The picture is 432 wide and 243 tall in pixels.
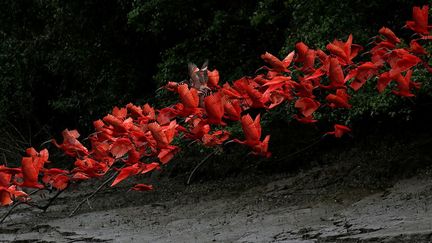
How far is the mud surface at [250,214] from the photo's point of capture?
3.39m

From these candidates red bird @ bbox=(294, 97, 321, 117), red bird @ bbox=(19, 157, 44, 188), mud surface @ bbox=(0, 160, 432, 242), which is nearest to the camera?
red bird @ bbox=(19, 157, 44, 188)

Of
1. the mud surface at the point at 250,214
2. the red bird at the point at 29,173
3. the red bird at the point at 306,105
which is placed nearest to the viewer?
the red bird at the point at 29,173

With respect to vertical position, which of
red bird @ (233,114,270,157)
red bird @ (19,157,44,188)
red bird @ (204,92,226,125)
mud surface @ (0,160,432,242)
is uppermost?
red bird @ (204,92,226,125)

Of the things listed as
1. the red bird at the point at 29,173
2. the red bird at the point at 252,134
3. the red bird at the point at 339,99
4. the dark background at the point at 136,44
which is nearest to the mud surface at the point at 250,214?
the dark background at the point at 136,44

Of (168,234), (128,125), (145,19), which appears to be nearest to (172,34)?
(145,19)

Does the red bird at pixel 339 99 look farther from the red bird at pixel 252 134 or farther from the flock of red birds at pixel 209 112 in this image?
the red bird at pixel 252 134

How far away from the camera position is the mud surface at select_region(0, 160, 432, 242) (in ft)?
11.1

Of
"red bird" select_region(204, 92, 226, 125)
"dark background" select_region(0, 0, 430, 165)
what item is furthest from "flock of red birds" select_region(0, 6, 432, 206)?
"dark background" select_region(0, 0, 430, 165)

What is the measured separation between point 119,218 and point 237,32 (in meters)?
2.25

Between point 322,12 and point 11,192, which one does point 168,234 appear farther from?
point 11,192

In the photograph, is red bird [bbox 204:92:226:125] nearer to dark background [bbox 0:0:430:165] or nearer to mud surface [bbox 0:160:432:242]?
mud surface [bbox 0:160:432:242]

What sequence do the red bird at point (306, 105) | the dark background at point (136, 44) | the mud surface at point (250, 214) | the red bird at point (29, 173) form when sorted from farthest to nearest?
the dark background at point (136, 44) → the mud surface at point (250, 214) → the red bird at point (306, 105) → the red bird at point (29, 173)

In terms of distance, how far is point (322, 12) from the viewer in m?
4.76

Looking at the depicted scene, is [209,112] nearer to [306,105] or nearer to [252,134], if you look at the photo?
[252,134]
